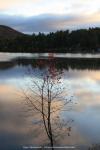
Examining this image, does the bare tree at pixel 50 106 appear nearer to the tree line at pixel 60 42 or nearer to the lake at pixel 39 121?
the lake at pixel 39 121

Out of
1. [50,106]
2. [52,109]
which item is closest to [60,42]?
[52,109]

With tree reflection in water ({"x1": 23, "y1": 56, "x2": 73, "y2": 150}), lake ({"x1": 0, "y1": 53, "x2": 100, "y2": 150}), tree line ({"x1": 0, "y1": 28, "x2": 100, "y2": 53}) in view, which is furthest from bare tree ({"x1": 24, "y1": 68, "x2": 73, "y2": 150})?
tree line ({"x1": 0, "y1": 28, "x2": 100, "y2": 53})

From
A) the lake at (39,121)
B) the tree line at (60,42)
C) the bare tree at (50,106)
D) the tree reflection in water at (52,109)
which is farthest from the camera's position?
the tree line at (60,42)

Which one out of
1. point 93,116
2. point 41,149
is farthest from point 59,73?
point 93,116

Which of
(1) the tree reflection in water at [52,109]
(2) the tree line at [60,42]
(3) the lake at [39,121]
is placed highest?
(1) the tree reflection in water at [52,109]

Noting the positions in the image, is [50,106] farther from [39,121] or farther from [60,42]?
[60,42]

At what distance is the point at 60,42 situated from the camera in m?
182

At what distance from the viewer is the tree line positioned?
170125 millimetres

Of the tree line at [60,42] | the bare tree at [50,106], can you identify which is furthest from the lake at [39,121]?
the tree line at [60,42]

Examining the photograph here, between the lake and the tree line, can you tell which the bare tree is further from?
the tree line

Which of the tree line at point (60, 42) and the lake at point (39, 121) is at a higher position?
the lake at point (39, 121)

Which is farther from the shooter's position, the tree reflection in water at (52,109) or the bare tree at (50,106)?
the tree reflection in water at (52,109)

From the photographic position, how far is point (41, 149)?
55.1 ft

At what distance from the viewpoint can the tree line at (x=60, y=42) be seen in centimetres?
17012
